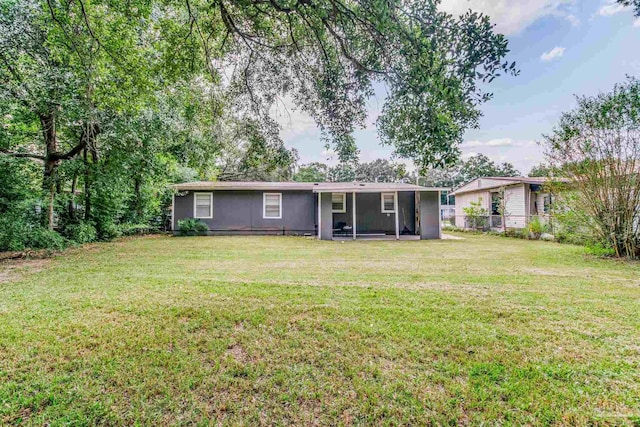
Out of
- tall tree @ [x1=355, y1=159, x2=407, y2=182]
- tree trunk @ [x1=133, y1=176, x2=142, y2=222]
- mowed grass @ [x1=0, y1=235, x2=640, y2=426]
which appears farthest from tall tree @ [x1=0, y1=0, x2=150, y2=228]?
tall tree @ [x1=355, y1=159, x2=407, y2=182]

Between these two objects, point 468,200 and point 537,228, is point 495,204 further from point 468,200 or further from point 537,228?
point 537,228

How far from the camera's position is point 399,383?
7.91 ft

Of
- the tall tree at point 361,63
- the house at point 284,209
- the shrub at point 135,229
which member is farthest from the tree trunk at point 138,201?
the tall tree at point 361,63

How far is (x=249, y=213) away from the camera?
1496 centimetres

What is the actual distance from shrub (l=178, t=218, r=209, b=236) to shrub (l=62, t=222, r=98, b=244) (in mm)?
3497

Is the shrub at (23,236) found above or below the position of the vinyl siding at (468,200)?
below

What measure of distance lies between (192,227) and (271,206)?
144 inches

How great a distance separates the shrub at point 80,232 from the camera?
10359mm

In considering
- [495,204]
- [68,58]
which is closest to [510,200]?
[495,204]

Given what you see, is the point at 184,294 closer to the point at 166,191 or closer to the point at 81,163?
the point at 81,163

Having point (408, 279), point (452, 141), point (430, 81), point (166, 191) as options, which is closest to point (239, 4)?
point (430, 81)

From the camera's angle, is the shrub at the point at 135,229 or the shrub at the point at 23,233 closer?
the shrub at the point at 23,233

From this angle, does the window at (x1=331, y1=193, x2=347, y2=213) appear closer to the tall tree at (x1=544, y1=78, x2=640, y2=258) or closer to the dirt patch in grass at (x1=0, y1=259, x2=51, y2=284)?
the tall tree at (x1=544, y1=78, x2=640, y2=258)

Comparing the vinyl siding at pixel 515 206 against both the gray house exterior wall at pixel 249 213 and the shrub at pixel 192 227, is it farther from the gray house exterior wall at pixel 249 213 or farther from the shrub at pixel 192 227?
the shrub at pixel 192 227
